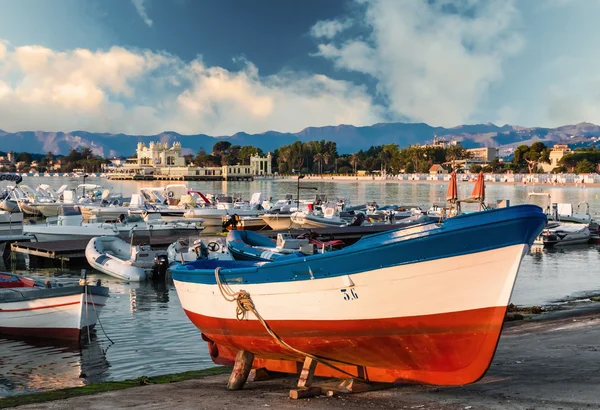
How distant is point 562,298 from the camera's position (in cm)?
2147

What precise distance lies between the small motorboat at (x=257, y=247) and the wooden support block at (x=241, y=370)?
5.79ft

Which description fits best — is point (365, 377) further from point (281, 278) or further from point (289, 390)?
point (281, 278)

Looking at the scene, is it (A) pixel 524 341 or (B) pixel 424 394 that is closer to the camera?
(B) pixel 424 394

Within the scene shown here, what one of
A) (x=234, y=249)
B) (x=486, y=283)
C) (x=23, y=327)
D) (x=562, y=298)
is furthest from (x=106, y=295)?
(x=562, y=298)

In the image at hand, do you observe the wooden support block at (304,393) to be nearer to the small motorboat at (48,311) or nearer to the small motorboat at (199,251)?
the small motorboat at (48,311)

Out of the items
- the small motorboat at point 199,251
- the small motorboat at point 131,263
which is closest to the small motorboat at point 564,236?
the small motorboat at point 199,251

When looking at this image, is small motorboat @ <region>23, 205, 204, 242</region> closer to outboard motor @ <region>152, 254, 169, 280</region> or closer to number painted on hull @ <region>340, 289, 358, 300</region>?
outboard motor @ <region>152, 254, 169, 280</region>

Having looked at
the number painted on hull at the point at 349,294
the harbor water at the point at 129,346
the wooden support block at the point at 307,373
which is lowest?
the harbor water at the point at 129,346

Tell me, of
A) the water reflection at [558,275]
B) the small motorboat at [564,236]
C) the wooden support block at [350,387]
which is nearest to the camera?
the wooden support block at [350,387]

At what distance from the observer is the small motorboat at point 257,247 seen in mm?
14978

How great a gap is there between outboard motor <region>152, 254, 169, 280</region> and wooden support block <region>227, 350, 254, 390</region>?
14.2m

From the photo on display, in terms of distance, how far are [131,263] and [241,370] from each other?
1503 cm

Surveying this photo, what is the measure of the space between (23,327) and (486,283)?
10945 mm

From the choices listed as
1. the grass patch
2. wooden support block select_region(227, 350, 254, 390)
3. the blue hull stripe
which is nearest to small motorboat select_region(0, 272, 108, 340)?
the grass patch
